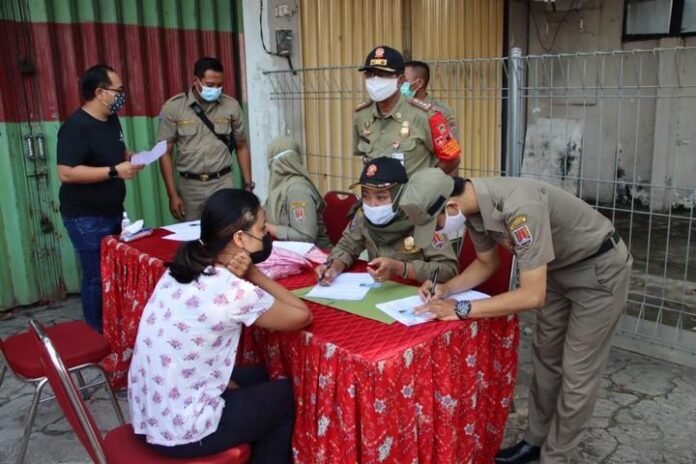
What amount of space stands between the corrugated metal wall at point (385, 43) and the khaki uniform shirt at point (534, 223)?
2.55m

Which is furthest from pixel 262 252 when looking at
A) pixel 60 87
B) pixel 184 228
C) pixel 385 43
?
pixel 385 43

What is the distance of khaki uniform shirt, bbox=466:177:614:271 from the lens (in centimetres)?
192

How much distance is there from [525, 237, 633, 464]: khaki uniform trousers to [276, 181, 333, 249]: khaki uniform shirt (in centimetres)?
119

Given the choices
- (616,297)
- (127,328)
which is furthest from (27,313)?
(616,297)

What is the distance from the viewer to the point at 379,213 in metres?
2.43

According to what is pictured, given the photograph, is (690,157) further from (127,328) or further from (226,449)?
(226,449)

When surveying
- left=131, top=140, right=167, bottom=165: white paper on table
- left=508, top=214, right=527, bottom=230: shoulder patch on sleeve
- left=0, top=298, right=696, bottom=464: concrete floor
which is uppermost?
left=131, top=140, right=167, bottom=165: white paper on table

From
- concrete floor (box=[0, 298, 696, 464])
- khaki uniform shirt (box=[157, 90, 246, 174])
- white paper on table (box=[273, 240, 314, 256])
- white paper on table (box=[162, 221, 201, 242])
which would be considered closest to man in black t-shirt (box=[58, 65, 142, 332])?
white paper on table (box=[162, 221, 201, 242])

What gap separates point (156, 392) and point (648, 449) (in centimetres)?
207

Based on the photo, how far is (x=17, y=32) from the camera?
414 centimetres

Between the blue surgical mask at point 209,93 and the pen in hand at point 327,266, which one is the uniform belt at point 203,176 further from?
the pen in hand at point 327,266

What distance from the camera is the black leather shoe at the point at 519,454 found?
99.5 inches

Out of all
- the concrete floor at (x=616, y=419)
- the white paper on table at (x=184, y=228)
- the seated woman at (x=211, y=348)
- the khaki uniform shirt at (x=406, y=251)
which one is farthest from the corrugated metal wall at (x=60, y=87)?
the seated woman at (x=211, y=348)

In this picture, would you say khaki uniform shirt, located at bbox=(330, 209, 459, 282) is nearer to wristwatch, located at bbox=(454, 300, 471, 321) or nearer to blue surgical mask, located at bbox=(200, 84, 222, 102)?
wristwatch, located at bbox=(454, 300, 471, 321)
